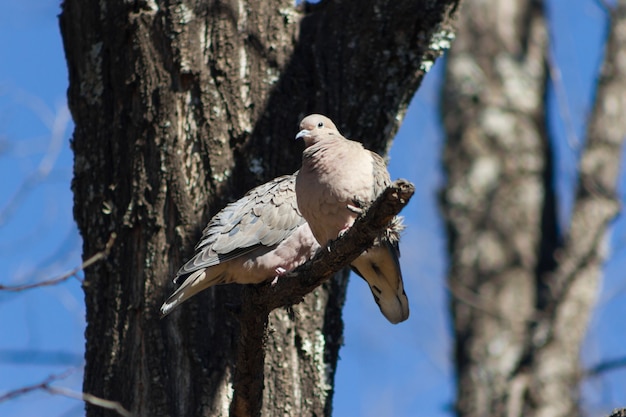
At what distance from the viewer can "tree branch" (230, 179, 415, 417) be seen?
2.90 meters

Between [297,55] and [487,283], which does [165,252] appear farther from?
[487,283]

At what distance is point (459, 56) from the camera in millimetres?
8586

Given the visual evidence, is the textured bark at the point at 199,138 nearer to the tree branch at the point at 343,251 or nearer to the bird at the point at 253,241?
the bird at the point at 253,241

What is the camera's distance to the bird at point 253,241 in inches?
148

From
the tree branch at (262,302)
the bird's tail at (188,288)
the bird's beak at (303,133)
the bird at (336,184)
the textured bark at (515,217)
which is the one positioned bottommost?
the tree branch at (262,302)

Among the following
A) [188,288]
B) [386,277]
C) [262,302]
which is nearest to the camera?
[262,302]

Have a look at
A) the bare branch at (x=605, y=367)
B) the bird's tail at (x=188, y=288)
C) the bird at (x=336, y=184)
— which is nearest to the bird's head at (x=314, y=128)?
the bird at (x=336, y=184)

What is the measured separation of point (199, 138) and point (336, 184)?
0.76 meters

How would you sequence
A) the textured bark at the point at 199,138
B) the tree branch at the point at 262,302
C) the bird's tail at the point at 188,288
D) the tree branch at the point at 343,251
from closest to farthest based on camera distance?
the tree branch at the point at 343,251 < the tree branch at the point at 262,302 < the bird's tail at the point at 188,288 < the textured bark at the point at 199,138

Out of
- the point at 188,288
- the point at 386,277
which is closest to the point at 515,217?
the point at 386,277

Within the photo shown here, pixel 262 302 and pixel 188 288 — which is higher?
pixel 188 288

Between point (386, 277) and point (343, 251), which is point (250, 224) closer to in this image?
point (386, 277)

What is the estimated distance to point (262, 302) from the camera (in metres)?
3.08

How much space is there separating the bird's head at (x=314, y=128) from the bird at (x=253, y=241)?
0.35m
